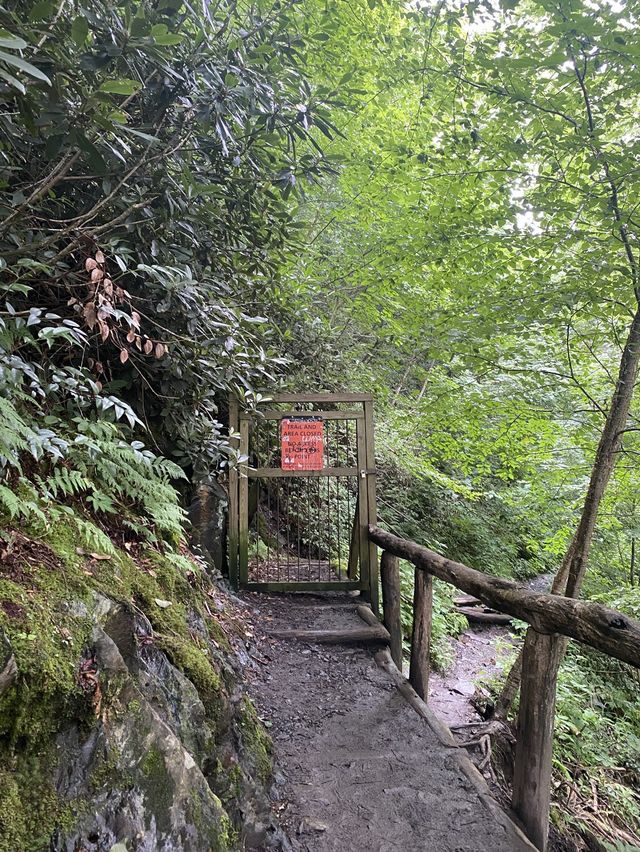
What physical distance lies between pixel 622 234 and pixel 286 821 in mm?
4308

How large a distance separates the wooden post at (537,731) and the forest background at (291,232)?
1.71m

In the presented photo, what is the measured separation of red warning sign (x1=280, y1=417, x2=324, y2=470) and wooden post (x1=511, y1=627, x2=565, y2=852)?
284cm

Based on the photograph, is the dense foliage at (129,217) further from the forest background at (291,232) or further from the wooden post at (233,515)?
the wooden post at (233,515)

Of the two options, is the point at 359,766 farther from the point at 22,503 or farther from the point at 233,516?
the point at 233,516

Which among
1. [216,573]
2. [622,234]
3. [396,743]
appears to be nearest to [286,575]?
[216,573]

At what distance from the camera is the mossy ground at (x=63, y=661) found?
1.28m

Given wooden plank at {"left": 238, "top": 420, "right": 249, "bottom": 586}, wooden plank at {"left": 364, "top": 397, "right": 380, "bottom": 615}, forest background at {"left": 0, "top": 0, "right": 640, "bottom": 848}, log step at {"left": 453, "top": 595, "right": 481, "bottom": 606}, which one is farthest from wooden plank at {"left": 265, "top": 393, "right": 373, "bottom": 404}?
log step at {"left": 453, "top": 595, "right": 481, "bottom": 606}

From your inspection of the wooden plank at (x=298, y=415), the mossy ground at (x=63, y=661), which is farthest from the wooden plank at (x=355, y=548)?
the mossy ground at (x=63, y=661)

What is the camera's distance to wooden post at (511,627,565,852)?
7.25ft

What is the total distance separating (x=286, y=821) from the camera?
228 cm

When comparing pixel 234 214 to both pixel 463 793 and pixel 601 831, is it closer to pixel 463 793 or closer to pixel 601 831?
pixel 463 793

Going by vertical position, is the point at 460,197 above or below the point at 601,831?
above

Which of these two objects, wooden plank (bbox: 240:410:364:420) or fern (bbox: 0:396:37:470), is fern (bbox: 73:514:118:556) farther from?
wooden plank (bbox: 240:410:364:420)

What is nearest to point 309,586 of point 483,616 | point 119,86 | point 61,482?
point 61,482
